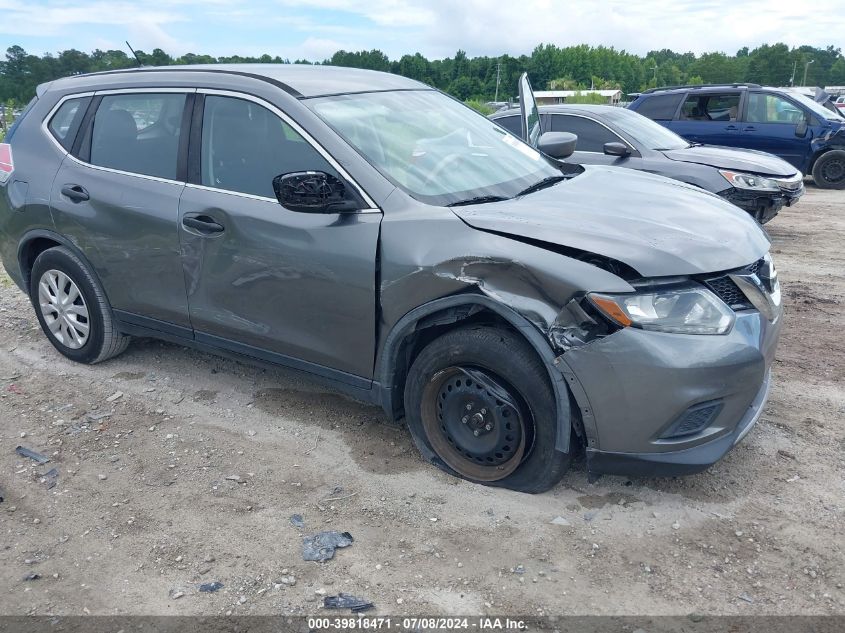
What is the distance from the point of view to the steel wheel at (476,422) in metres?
3.04

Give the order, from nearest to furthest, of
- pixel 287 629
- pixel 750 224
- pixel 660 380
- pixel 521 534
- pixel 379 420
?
pixel 287 629 → pixel 660 380 → pixel 521 534 → pixel 750 224 → pixel 379 420

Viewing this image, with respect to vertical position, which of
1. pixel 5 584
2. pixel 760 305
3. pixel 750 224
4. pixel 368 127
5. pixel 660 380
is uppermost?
pixel 368 127

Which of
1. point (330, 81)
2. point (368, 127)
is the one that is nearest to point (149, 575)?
point (368, 127)

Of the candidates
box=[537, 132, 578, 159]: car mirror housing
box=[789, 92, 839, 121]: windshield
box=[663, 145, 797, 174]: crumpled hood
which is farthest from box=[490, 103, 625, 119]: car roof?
box=[789, 92, 839, 121]: windshield

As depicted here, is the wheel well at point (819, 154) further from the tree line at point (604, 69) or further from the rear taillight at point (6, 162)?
the tree line at point (604, 69)

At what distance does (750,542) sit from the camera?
2857mm

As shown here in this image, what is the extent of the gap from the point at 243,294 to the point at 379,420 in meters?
1.04

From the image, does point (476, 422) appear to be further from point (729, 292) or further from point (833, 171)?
point (833, 171)

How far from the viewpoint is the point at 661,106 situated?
12.0 meters

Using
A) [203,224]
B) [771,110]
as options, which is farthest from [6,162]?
[771,110]

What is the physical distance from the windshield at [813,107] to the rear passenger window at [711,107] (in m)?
→ 1.01

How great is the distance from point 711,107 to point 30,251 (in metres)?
10.9

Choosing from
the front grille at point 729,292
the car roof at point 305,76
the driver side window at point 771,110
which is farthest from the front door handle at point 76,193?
the driver side window at point 771,110

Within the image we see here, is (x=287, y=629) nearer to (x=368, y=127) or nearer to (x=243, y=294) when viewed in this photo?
(x=243, y=294)
